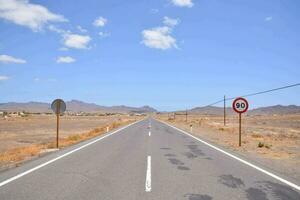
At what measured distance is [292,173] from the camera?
1107 cm

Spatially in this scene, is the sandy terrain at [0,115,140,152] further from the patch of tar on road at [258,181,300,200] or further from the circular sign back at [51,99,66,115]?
the patch of tar on road at [258,181,300,200]

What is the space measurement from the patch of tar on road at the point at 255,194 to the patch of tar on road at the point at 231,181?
518 millimetres

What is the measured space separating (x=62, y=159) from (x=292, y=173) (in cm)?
797

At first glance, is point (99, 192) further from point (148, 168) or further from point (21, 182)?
point (148, 168)

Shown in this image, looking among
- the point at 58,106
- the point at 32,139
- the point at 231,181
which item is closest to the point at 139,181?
the point at 231,181

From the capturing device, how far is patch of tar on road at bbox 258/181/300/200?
7699 mm

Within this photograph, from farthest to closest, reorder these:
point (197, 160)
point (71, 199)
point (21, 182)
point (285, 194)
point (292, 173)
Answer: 1. point (197, 160)
2. point (292, 173)
3. point (21, 182)
4. point (285, 194)
5. point (71, 199)

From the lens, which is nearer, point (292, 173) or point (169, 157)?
point (292, 173)

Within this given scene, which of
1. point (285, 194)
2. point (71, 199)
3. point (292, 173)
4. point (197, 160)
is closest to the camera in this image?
point (71, 199)

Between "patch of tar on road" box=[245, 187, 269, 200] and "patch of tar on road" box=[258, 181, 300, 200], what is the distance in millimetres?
196

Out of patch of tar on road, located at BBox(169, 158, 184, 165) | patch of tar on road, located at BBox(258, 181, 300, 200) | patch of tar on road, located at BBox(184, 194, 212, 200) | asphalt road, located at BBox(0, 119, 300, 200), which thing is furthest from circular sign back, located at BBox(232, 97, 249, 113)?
patch of tar on road, located at BBox(184, 194, 212, 200)

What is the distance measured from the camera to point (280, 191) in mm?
8211

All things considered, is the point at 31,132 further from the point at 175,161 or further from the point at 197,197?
the point at 197,197

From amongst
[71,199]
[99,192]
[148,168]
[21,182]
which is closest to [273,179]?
[148,168]
